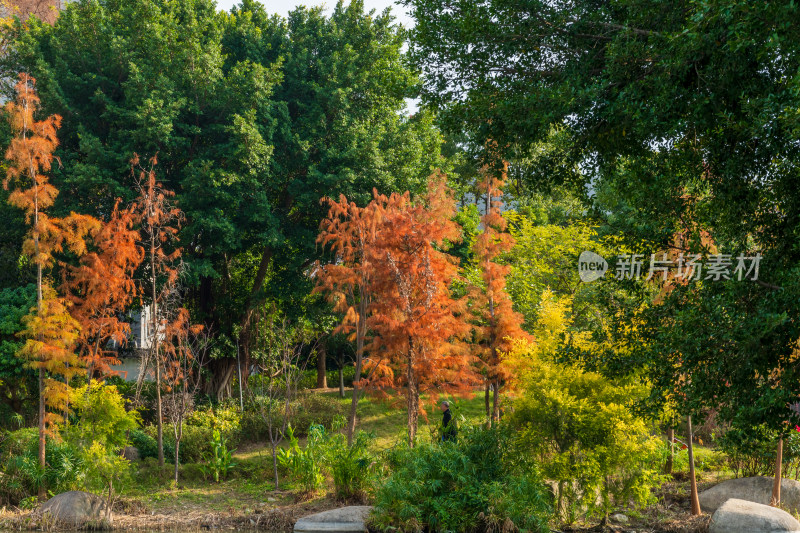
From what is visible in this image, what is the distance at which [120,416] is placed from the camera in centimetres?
1455

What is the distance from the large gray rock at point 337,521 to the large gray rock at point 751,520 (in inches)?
215

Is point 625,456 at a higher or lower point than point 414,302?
lower

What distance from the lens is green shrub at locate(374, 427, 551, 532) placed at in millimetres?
9953

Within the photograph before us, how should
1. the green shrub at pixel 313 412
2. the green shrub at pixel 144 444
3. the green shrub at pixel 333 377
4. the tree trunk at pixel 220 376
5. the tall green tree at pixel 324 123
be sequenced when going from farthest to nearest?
the green shrub at pixel 333 377 < the tree trunk at pixel 220 376 < the tall green tree at pixel 324 123 < the green shrub at pixel 313 412 < the green shrub at pixel 144 444

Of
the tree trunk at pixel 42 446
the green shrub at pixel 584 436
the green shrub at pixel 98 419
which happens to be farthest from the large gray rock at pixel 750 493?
the tree trunk at pixel 42 446

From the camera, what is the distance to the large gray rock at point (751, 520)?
10.7m

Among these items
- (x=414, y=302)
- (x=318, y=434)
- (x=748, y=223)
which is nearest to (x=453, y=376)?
(x=414, y=302)

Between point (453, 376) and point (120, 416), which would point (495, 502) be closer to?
point (453, 376)

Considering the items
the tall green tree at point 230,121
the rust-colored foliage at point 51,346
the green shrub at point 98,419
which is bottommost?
the green shrub at point 98,419

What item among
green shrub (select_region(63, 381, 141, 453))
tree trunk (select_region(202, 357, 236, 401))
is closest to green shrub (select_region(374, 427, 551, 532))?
green shrub (select_region(63, 381, 141, 453))

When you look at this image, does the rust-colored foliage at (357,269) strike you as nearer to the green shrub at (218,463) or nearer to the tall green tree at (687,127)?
the green shrub at (218,463)

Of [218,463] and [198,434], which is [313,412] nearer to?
[198,434]

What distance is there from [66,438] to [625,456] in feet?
35.0

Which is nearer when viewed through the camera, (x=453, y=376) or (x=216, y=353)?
(x=453, y=376)
